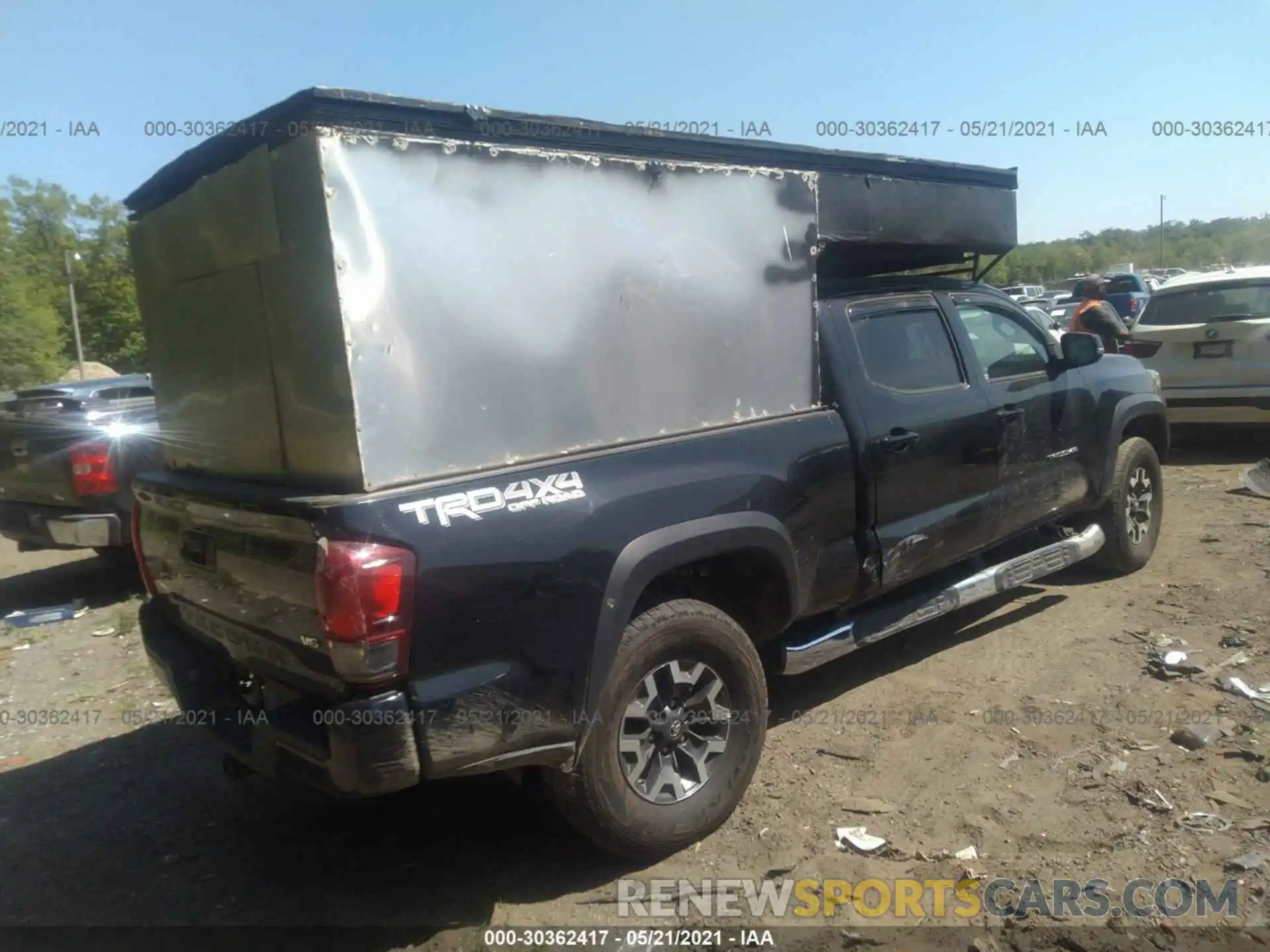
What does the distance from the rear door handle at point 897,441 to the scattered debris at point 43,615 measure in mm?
5605

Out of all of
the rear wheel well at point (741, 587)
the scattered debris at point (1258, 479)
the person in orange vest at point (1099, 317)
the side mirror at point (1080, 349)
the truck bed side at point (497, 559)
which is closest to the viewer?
the truck bed side at point (497, 559)

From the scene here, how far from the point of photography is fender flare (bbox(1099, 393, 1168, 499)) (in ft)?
17.4

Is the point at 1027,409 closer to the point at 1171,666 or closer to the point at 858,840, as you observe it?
the point at 1171,666

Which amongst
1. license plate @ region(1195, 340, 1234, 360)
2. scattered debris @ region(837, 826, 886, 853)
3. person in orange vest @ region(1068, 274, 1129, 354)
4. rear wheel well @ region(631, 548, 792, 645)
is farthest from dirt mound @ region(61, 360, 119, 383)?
scattered debris @ region(837, 826, 886, 853)

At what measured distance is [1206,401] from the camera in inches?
340

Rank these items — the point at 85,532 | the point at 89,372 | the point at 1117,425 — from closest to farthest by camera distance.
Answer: the point at 1117,425, the point at 85,532, the point at 89,372

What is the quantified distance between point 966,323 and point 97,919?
4.39 meters

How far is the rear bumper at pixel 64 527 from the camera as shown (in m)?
6.24

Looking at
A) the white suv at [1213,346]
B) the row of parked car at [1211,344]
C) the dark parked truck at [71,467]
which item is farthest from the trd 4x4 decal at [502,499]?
the white suv at [1213,346]

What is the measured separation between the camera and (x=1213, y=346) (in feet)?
28.3

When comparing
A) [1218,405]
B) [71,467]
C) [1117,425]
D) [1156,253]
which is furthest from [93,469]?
[1156,253]

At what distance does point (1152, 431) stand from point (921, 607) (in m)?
2.73

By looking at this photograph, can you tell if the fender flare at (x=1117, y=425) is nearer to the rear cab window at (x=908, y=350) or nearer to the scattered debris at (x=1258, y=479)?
the rear cab window at (x=908, y=350)

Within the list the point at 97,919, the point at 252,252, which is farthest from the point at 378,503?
the point at 97,919
